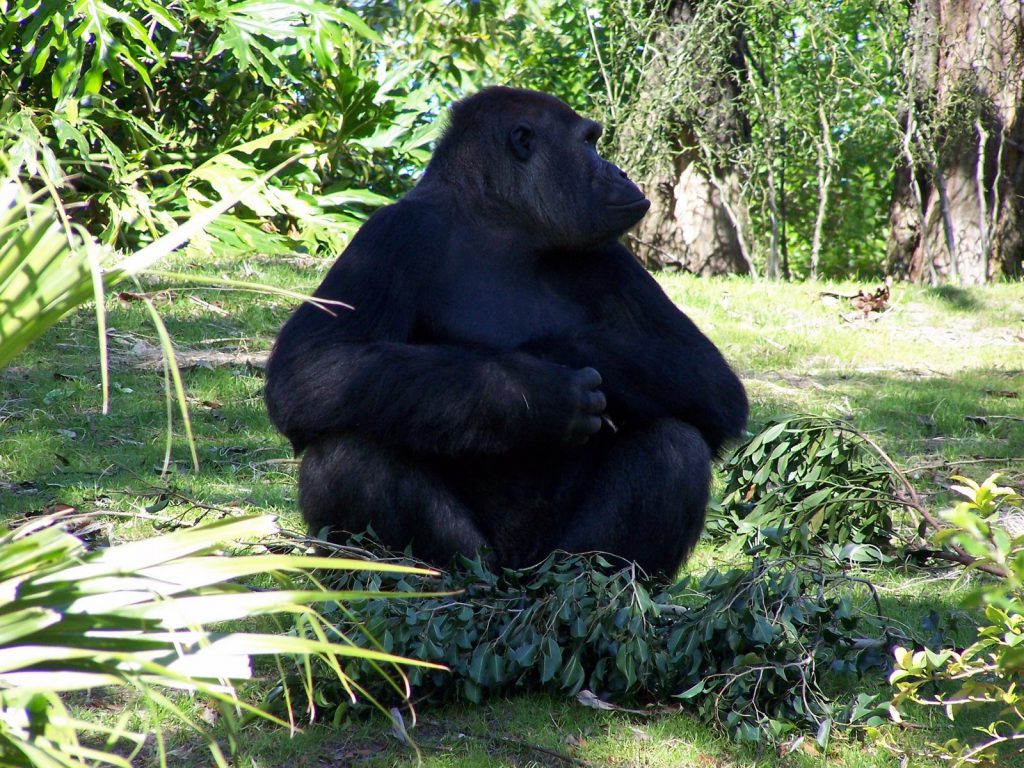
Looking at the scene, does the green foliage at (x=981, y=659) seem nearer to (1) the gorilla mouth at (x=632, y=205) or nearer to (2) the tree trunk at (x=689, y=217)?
(1) the gorilla mouth at (x=632, y=205)

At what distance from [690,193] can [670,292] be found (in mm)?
2371

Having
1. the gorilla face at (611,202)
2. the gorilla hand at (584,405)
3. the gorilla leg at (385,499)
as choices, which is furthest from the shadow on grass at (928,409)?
the gorilla leg at (385,499)

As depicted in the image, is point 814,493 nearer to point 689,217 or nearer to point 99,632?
point 99,632

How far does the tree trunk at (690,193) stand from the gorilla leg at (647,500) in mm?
6942

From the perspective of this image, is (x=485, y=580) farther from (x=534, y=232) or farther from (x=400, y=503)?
(x=534, y=232)

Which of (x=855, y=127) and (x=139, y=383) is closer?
(x=139, y=383)

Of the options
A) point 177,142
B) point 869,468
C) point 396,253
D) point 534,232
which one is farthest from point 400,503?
point 177,142

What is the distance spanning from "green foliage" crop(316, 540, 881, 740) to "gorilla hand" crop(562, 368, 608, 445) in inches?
17.7

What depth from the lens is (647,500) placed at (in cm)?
371

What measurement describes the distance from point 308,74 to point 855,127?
5480 millimetres

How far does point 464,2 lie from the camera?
12.3 m

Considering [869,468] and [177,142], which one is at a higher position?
[177,142]

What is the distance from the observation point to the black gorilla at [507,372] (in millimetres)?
3551

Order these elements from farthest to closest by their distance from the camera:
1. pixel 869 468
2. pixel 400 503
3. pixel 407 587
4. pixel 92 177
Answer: pixel 92 177 → pixel 869 468 → pixel 400 503 → pixel 407 587
